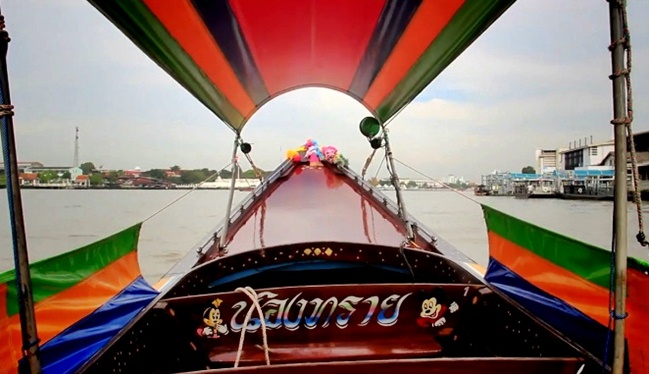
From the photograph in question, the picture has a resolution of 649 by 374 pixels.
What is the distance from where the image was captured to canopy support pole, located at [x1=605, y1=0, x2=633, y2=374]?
3.53ft

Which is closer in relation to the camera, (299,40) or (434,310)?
(434,310)

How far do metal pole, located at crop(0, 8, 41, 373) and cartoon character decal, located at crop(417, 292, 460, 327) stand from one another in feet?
4.55

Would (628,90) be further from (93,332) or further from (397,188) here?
(397,188)

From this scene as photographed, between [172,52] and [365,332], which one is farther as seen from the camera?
[172,52]

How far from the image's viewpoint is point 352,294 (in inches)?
65.7

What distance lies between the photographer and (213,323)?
1.71 m

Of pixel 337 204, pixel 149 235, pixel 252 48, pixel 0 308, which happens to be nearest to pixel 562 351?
pixel 0 308

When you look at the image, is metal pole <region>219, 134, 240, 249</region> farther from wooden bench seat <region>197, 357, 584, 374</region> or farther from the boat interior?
wooden bench seat <region>197, 357, 584, 374</region>

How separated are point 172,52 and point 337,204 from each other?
1.73m

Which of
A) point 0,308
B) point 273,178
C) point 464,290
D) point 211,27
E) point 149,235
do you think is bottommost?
point 149,235

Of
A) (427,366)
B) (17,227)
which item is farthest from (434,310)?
(17,227)

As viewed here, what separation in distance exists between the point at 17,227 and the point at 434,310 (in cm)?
153

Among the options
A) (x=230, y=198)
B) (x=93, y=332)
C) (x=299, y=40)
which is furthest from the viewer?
(x=230, y=198)

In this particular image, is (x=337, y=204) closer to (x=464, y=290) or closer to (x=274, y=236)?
(x=274, y=236)
